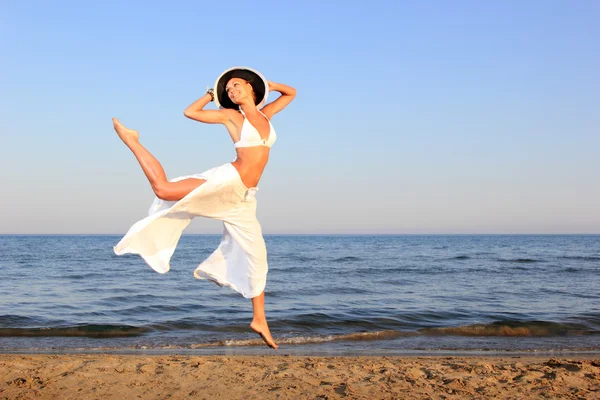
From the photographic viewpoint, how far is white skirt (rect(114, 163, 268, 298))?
4.51 m

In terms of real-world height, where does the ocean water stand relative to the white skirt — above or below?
below

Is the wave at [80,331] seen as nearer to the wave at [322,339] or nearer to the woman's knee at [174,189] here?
the wave at [322,339]

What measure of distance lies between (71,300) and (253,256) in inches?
468

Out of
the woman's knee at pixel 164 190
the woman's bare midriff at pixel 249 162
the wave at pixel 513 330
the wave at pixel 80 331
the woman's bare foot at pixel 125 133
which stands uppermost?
the woman's bare foot at pixel 125 133

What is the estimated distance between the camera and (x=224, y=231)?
16.3 ft

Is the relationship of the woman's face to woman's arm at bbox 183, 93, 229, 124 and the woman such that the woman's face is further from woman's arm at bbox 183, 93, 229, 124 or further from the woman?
woman's arm at bbox 183, 93, 229, 124

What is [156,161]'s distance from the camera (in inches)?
179

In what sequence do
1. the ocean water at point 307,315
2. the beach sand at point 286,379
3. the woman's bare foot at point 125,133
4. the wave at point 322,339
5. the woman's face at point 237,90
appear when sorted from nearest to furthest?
1. the woman's bare foot at point 125,133
2. the woman's face at point 237,90
3. the beach sand at point 286,379
4. the wave at point 322,339
5. the ocean water at point 307,315

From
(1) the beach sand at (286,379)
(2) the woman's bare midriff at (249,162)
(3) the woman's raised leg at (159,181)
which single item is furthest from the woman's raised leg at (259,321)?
(1) the beach sand at (286,379)

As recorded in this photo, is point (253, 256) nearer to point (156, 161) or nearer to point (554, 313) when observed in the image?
point (156, 161)

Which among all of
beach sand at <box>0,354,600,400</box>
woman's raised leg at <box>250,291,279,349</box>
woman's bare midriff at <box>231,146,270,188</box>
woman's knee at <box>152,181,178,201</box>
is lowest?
beach sand at <box>0,354,600,400</box>

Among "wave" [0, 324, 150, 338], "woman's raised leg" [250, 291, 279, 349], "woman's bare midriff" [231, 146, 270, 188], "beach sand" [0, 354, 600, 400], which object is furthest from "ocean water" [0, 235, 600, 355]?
"woman's bare midriff" [231, 146, 270, 188]

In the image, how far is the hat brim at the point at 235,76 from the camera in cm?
480

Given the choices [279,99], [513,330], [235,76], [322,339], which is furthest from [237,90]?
[513,330]
